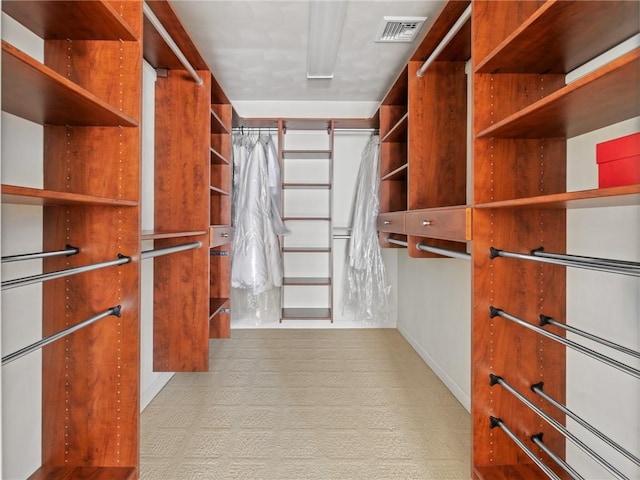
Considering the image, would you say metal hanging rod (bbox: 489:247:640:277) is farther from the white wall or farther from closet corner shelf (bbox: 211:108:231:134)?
closet corner shelf (bbox: 211:108:231:134)

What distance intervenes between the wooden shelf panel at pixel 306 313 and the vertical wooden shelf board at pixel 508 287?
85.7 inches

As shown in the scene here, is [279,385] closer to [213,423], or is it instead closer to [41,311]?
[213,423]

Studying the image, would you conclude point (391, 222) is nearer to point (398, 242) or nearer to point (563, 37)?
point (398, 242)

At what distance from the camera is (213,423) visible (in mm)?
2053

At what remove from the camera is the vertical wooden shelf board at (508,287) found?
1465 mm

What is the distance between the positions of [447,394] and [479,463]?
0.95m

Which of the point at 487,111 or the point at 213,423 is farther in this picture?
the point at 213,423

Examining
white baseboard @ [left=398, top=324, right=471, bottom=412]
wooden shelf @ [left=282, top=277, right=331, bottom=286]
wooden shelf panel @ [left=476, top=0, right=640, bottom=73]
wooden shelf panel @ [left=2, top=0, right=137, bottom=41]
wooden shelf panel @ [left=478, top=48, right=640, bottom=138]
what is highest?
wooden shelf panel @ [left=2, top=0, right=137, bottom=41]

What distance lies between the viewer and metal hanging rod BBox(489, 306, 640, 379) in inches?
36.8

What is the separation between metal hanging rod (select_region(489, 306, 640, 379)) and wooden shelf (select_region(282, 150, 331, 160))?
2.51 metres

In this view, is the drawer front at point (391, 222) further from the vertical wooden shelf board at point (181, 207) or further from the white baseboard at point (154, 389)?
the white baseboard at point (154, 389)

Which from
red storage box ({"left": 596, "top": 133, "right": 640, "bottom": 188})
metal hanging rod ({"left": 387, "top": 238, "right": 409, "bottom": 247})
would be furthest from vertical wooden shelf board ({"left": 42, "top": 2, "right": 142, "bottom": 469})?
metal hanging rod ({"left": 387, "top": 238, "right": 409, "bottom": 247})

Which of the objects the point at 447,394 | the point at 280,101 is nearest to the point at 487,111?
the point at 447,394

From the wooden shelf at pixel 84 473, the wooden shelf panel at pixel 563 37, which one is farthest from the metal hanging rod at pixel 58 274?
the wooden shelf panel at pixel 563 37
